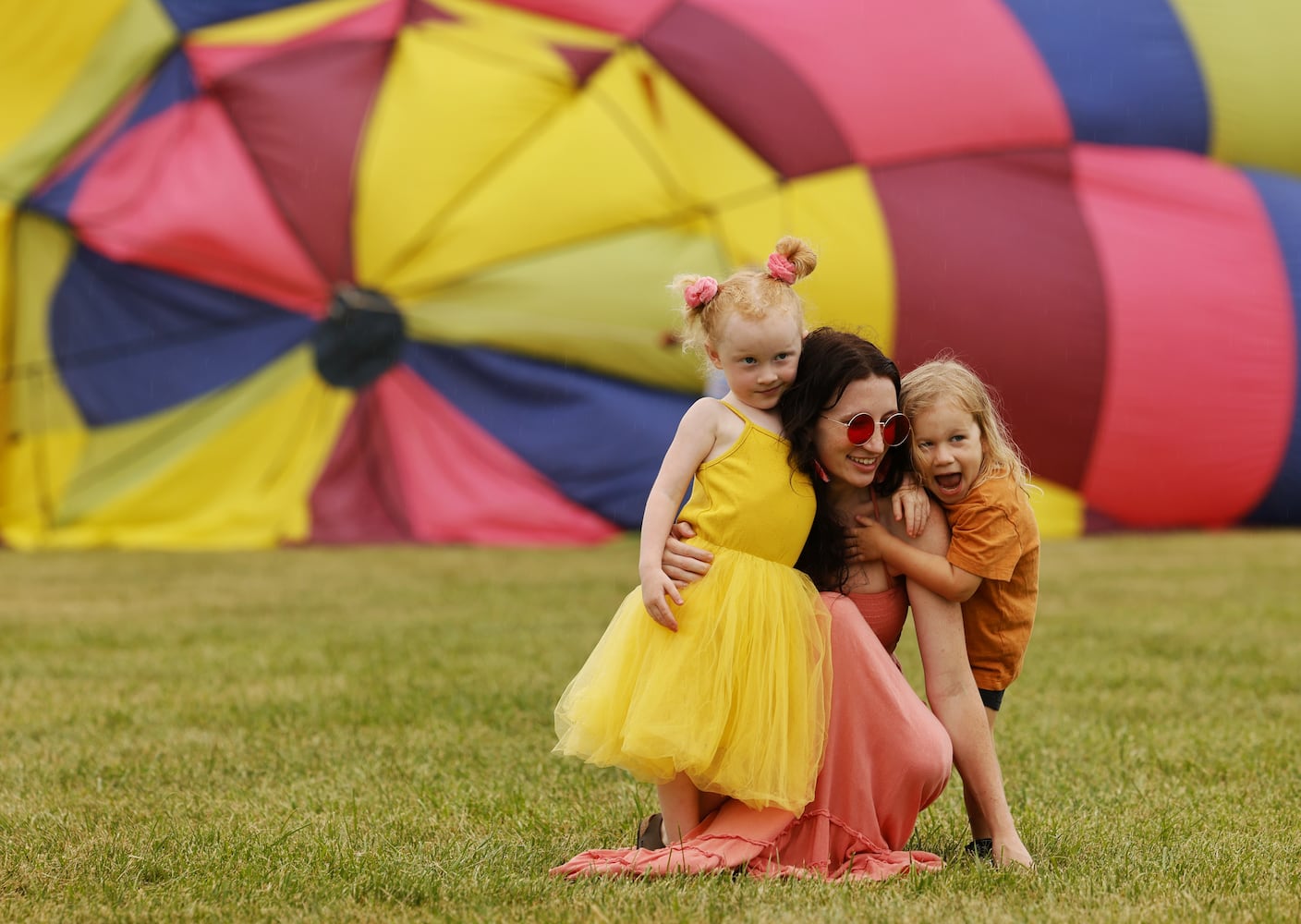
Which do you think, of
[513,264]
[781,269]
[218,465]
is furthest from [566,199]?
[781,269]

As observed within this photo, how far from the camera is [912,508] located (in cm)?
310

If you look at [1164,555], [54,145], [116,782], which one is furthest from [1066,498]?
[116,782]

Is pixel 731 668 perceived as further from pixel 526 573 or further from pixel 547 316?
pixel 547 316

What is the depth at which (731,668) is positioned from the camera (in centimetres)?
297

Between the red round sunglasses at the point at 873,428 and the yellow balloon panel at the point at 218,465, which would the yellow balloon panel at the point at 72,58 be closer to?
the yellow balloon panel at the point at 218,465

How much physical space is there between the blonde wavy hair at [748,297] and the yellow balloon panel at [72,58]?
297 inches

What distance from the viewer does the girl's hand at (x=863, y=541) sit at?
3.14m

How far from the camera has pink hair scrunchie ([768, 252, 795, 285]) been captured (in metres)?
3.09

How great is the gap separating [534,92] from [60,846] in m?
7.12

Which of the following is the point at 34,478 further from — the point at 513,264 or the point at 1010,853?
the point at 1010,853

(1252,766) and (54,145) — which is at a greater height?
(54,145)

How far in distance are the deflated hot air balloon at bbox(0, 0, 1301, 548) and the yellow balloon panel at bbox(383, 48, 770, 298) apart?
0.02 m

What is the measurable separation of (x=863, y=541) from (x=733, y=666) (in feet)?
1.26

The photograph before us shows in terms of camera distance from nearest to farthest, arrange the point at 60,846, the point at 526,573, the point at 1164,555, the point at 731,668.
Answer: the point at 731,668, the point at 60,846, the point at 526,573, the point at 1164,555
